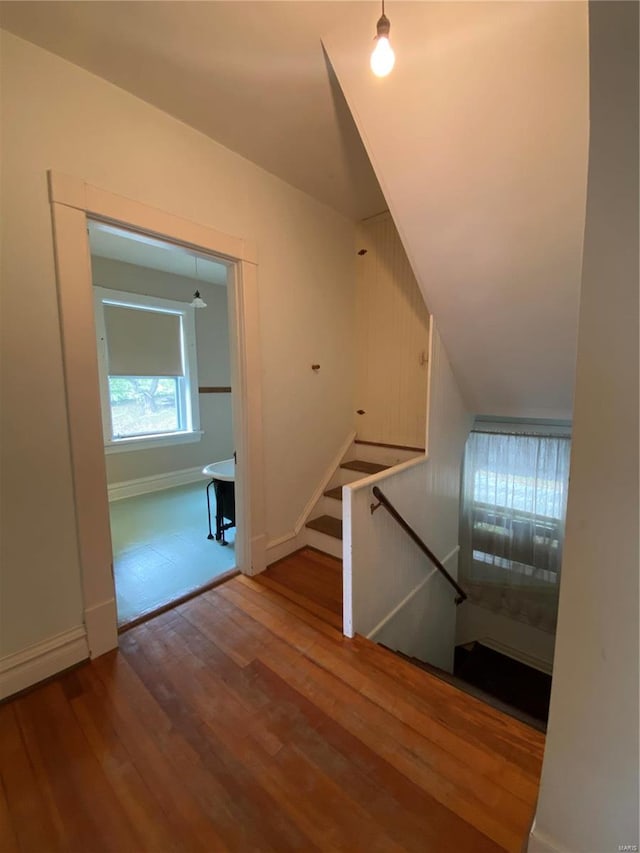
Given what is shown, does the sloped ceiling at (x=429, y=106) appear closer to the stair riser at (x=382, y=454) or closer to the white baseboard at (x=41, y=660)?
the stair riser at (x=382, y=454)

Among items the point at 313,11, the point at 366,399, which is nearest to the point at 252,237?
the point at 313,11

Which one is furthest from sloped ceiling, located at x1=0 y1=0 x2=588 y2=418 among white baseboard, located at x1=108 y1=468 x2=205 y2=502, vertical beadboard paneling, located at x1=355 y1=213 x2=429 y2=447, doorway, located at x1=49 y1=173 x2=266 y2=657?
white baseboard, located at x1=108 y1=468 x2=205 y2=502

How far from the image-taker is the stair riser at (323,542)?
8.97 feet

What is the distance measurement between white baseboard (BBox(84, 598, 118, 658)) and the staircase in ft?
4.82

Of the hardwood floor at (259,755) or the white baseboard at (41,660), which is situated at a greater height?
the white baseboard at (41,660)

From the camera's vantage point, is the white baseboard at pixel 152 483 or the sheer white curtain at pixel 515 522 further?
the white baseboard at pixel 152 483

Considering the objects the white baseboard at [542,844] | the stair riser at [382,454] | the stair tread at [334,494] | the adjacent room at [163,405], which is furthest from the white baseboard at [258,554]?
the white baseboard at [542,844]

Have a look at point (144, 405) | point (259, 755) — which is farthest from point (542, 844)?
point (144, 405)

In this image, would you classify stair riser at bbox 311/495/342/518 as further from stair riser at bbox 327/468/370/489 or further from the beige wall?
the beige wall

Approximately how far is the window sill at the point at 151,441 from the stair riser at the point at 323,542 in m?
2.75

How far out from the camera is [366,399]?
335cm

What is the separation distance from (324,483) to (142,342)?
321 cm

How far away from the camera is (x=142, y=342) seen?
4492 millimetres

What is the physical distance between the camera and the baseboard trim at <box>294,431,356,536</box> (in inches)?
113
